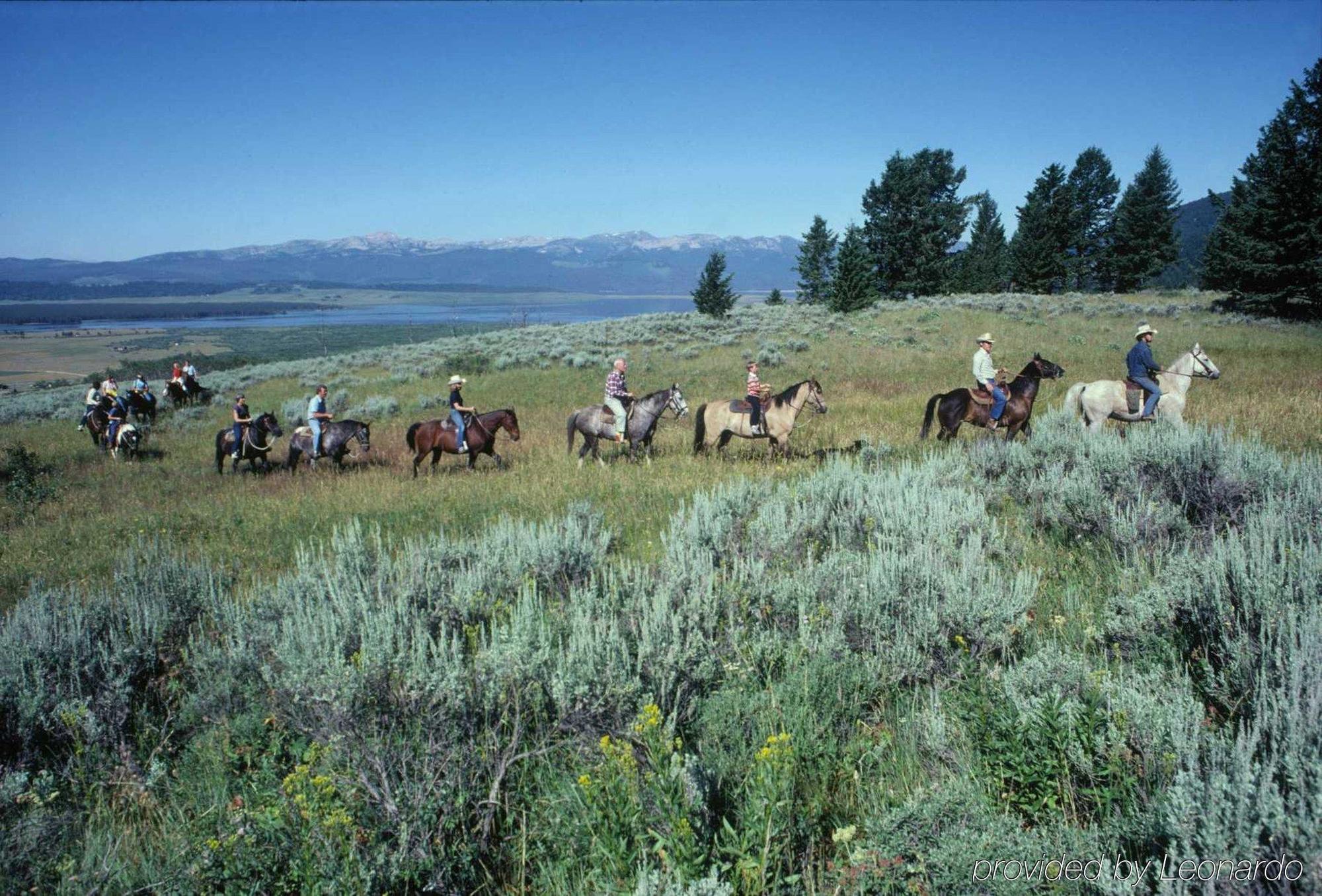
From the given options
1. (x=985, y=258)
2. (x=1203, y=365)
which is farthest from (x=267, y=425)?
(x=985, y=258)

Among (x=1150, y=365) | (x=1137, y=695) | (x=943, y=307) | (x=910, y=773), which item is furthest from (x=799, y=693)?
(x=943, y=307)

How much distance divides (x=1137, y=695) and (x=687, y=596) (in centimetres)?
298

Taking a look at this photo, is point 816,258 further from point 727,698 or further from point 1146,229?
point 727,698

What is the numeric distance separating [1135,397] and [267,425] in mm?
18330

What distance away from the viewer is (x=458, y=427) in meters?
13.3

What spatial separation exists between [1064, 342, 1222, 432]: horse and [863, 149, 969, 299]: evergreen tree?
4830cm

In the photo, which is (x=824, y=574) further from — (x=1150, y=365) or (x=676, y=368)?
(x=676, y=368)

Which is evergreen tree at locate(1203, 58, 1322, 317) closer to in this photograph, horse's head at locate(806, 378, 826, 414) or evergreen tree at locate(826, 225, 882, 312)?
evergreen tree at locate(826, 225, 882, 312)

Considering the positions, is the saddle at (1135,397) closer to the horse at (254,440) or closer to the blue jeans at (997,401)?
the blue jeans at (997,401)

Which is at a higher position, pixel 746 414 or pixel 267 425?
pixel 746 414

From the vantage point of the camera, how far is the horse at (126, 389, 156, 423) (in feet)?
72.6

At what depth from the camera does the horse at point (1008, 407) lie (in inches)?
487

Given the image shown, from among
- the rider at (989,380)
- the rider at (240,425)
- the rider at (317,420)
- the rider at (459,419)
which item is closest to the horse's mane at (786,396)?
the rider at (989,380)

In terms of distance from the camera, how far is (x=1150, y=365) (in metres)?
11.4
